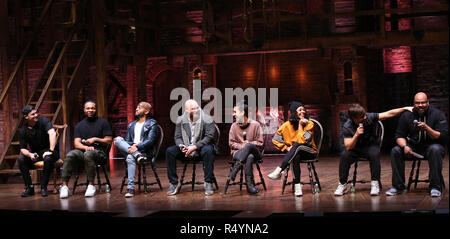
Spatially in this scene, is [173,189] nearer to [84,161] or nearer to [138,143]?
[138,143]

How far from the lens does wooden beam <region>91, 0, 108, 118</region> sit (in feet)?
37.9

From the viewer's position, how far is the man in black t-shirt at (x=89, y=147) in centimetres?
818

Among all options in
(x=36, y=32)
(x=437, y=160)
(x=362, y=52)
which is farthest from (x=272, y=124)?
(x=437, y=160)

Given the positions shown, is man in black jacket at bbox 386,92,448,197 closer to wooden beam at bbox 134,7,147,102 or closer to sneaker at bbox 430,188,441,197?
sneaker at bbox 430,188,441,197

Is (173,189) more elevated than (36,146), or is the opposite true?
(36,146)

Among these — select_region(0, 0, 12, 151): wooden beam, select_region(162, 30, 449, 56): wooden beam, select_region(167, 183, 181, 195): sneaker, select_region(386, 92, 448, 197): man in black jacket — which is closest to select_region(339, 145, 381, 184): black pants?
select_region(386, 92, 448, 197): man in black jacket

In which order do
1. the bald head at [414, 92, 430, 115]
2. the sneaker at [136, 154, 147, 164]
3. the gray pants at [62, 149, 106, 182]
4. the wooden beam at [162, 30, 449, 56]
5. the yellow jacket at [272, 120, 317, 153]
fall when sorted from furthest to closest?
the wooden beam at [162, 30, 449, 56]
the gray pants at [62, 149, 106, 182]
the sneaker at [136, 154, 147, 164]
the yellow jacket at [272, 120, 317, 153]
the bald head at [414, 92, 430, 115]

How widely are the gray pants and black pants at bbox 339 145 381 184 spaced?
317 cm

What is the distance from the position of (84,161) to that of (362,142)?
356 cm

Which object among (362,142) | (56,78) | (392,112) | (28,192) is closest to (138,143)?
(28,192)

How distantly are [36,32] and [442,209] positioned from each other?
8.31 metres

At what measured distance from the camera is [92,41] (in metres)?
11.8

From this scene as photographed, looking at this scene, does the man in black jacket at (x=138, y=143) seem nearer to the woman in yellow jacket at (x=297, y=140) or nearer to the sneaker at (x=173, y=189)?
A: the sneaker at (x=173, y=189)

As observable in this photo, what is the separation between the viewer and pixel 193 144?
7883mm
